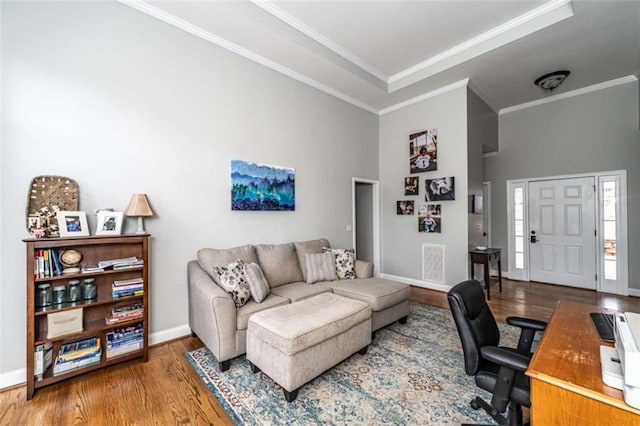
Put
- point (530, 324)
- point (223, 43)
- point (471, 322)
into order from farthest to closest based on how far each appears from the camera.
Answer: point (223, 43) < point (530, 324) < point (471, 322)

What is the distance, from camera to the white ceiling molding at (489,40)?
9.79 feet

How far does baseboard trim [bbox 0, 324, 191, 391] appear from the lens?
2109mm

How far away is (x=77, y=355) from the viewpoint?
222 cm

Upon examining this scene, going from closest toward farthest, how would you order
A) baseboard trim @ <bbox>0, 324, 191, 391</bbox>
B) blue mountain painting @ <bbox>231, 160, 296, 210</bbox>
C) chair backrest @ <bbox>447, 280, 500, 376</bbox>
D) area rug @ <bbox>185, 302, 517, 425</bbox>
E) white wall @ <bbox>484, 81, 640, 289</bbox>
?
chair backrest @ <bbox>447, 280, 500, 376</bbox>
area rug @ <bbox>185, 302, 517, 425</bbox>
baseboard trim @ <bbox>0, 324, 191, 391</bbox>
blue mountain painting @ <bbox>231, 160, 296, 210</bbox>
white wall @ <bbox>484, 81, 640, 289</bbox>

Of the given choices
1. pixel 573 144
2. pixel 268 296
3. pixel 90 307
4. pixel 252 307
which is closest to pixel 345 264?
pixel 268 296

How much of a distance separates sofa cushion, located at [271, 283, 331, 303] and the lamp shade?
1543mm

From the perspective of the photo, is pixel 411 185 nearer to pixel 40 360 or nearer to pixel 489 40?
pixel 489 40

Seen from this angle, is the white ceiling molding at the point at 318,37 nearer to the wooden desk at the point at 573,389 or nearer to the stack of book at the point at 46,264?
the stack of book at the point at 46,264

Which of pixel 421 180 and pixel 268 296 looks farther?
pixel 421 180

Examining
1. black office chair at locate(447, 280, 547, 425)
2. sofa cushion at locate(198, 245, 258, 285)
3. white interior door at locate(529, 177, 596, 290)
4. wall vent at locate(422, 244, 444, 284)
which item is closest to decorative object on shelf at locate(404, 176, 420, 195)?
wall vent at locate(422, 244, 444, 284)

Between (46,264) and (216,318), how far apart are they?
1.34 metres

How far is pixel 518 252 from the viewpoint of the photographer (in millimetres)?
5508

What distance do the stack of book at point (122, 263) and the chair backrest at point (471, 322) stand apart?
261 cm

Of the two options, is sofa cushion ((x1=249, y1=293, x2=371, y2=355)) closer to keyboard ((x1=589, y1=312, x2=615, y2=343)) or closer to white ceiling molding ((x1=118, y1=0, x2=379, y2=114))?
keyboard ((x1=589, y1=312, x2=615, y2=343))
